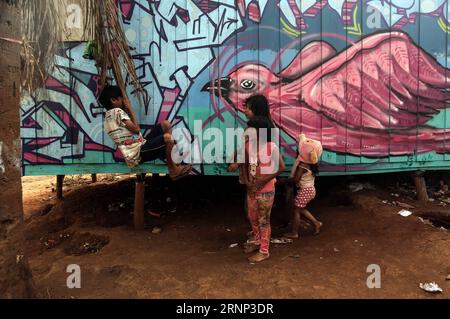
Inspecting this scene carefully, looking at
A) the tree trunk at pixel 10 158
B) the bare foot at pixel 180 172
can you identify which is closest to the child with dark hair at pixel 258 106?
the bare foot at pixel 180 172

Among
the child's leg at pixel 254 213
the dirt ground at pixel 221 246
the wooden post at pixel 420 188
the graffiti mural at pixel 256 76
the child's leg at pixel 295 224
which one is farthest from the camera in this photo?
the wooden post at pixel 420 188

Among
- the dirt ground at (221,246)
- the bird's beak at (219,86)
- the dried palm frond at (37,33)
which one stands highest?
the dried palm frond at (37,33)

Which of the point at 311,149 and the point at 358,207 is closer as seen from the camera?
the point at 311,149

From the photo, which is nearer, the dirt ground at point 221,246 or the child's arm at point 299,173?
the dirt ground at point 221,246

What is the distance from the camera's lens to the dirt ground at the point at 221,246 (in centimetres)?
355

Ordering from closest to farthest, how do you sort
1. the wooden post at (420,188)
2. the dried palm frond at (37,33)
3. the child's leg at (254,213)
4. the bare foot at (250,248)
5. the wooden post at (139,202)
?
1. the dried palm frond at (37,33)
2. the child's leg at (254,213)
3. the bare foot at (250,248)
4. the wooden post at (139,202)
5. the wooden post at (420,188)

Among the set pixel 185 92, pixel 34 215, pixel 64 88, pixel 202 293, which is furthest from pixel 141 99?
pixel 34 215

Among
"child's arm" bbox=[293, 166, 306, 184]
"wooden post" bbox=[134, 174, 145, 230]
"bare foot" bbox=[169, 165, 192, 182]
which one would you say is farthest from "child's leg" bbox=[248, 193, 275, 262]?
"wooden post" bbox=[134, 174, 145, 230]

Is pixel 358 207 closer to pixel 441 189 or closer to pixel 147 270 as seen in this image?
pixel 441 189

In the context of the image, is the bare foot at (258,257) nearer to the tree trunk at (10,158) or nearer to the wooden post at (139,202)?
the wooden post at (139,202)

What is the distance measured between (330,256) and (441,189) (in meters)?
3.41

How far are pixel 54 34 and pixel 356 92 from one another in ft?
12.4

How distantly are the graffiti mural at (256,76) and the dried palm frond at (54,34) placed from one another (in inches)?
32.6
